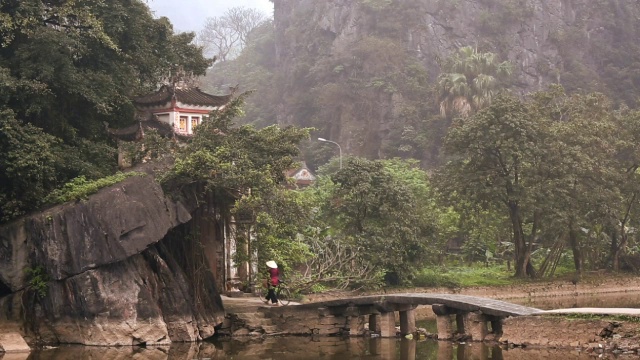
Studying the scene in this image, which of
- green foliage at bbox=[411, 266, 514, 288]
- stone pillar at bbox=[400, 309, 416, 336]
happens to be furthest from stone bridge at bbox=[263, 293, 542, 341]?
green foliage at bbox=[411, 266, 514, 288]

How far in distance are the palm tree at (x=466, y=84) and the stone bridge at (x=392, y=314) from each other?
33926 mm

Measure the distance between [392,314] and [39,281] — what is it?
380 inches

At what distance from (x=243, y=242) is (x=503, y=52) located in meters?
53.2

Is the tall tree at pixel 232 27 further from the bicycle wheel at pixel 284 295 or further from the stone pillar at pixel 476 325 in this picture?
the stone pillar at pixel 476 325

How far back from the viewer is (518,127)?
1469 inches

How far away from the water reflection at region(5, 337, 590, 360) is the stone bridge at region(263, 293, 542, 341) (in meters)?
0.56

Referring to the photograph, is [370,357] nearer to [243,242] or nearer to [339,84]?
[243,242]

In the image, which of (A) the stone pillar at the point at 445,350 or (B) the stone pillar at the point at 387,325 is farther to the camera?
(B) the stone pillar at the point at 387,325

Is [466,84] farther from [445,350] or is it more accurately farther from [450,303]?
[445,350]

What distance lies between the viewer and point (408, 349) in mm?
22141

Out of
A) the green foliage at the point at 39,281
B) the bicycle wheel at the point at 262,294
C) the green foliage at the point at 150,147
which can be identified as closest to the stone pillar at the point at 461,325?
the bicycle wheel at the point at 262,294

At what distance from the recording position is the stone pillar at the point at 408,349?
2051 centimetres

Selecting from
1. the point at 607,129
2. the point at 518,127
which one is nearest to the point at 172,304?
the point at 518,127

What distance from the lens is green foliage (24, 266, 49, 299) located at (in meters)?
23.8
